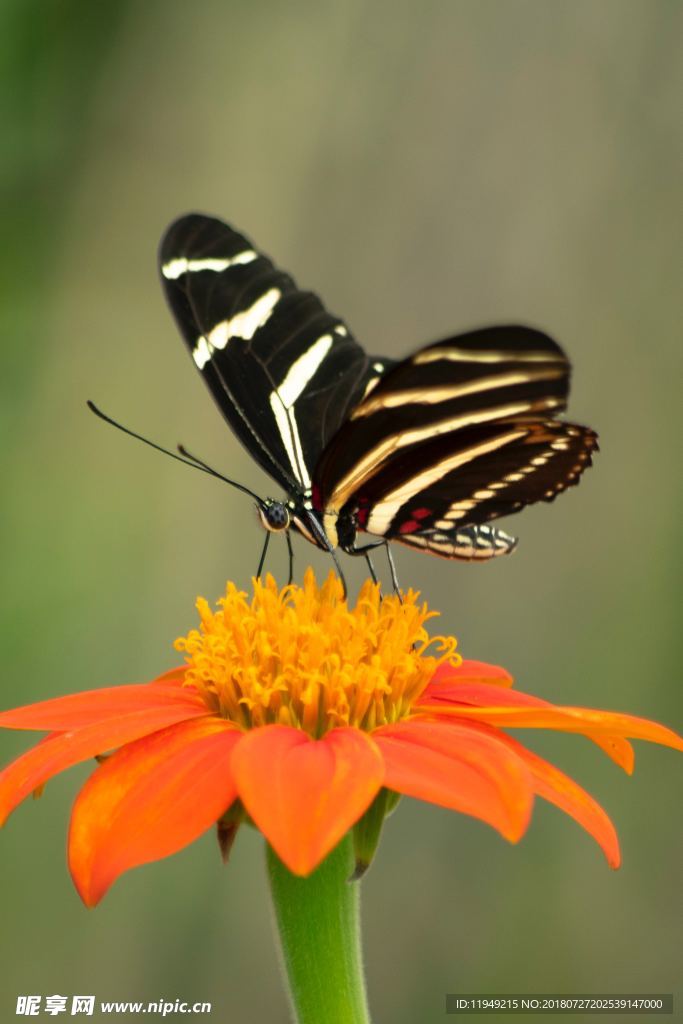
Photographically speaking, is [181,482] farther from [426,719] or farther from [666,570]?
[426,719]

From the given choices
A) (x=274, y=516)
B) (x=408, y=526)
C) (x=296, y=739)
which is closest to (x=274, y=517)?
(x=274, y=516)

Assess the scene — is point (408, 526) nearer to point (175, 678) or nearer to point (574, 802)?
point (175, 678)

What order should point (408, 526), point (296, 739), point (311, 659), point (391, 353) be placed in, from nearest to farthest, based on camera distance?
point (296, 739)
point (311, 659)
point (408, 526)
point (391, 353)

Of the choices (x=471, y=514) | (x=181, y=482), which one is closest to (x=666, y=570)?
(x=181, y=482)

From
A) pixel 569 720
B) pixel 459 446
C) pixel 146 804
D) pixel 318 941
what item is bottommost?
pixel 318 941

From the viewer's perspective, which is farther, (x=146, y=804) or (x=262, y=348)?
(x=262, y=348)

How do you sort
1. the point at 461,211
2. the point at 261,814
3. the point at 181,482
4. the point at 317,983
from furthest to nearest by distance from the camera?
the point at 181,482
the point at 461,211
the point at 317,983
the point at 261,814

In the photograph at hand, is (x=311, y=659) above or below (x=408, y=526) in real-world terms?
below
